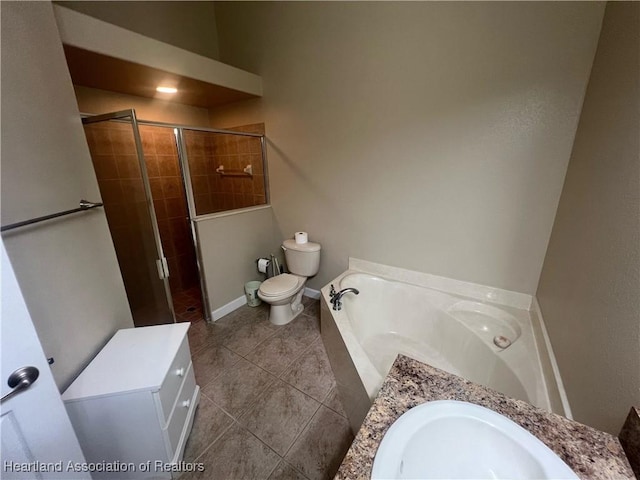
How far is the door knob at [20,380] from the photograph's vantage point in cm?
66

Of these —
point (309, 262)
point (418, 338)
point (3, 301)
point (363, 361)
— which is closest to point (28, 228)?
point (3, 301)

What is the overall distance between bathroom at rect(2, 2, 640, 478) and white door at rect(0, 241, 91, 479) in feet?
1.24

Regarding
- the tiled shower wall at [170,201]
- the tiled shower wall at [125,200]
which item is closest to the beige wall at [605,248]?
the tiled shower wall at [125,200]

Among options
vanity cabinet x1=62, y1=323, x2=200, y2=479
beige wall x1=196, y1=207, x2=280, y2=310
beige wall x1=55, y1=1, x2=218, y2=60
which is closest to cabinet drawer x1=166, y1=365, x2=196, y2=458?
vanity cabinet x1=62, y1=323, x2=200, y2=479

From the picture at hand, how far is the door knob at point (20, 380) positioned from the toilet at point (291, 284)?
1.53 m

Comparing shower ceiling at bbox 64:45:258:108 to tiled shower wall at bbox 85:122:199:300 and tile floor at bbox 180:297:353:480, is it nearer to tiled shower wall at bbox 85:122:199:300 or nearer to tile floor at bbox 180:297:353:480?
tiled shower wall at bbox 85:122:199:300

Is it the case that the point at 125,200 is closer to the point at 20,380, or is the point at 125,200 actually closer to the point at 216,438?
the point at 20,380

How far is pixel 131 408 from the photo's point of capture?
1.04 m

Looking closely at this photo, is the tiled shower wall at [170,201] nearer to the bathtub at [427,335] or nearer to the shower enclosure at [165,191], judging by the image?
the shower enclosure at [165,191]

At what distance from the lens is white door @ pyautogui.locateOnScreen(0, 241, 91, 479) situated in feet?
2.13

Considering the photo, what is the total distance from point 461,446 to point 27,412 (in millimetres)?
1210

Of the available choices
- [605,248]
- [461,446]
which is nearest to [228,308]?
[461,446]

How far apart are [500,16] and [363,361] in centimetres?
208

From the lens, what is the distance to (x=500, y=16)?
1.41 m
